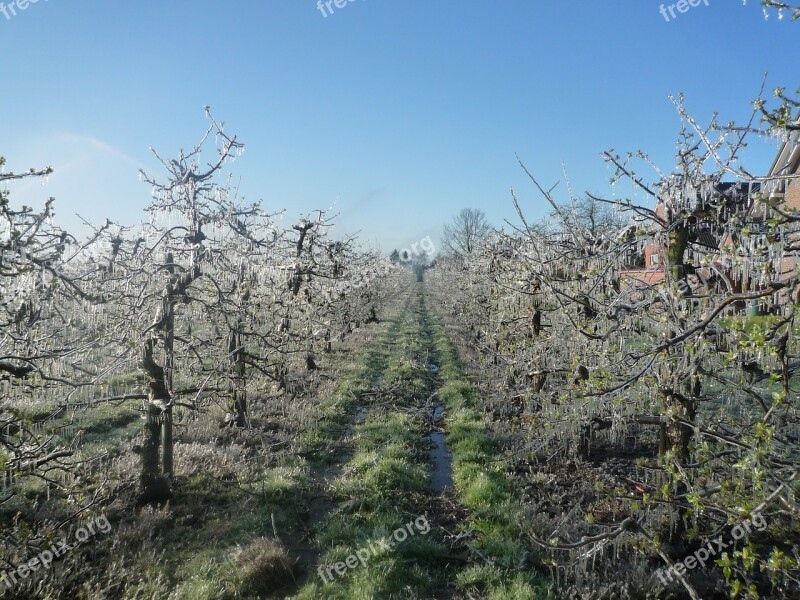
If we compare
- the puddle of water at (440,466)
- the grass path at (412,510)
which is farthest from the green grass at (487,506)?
the puddle of water at (440,466)

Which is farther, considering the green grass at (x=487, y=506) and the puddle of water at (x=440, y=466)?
the puddle of water at (x=440, y=466)

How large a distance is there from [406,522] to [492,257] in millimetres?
8502

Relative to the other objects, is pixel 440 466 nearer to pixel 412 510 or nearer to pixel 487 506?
pixel 412 510

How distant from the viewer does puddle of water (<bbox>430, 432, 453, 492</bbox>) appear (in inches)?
346

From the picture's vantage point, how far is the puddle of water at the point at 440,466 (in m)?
8.79

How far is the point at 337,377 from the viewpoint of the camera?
16.7 metres

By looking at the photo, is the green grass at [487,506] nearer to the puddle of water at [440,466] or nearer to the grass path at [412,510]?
the grass path at [412,510]

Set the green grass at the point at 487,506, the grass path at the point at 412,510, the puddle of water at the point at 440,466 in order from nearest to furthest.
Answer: the green grass at the point at 487,506 < the grass path at the point at 412,510 < the puddle of water at the point at 440,466

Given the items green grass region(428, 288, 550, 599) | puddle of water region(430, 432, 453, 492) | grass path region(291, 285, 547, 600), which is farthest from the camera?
puddle of water region(430, 432, 453, 492)

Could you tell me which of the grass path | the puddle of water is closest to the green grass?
the grass path

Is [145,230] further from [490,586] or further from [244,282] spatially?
[490,586]

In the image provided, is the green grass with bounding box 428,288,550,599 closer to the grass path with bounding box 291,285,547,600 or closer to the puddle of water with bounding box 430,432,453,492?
the grass path with bounding box 291,285,547,600

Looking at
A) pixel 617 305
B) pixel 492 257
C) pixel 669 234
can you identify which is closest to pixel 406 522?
pixel 617 305

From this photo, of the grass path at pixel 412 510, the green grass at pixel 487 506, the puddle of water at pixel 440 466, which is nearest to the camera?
the green grass at pixel 487 506
